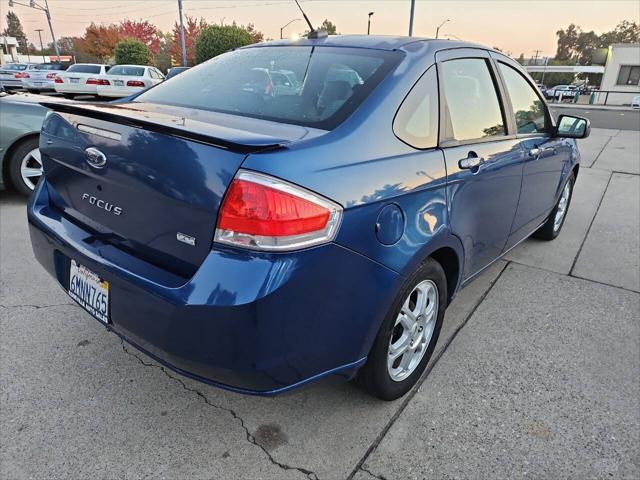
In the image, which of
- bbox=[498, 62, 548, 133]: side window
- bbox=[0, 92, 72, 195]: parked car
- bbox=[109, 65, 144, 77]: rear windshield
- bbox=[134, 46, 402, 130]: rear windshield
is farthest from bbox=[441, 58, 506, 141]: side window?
bbox=[109, 65, 144, 77]: rear windshield

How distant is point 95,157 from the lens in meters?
1.89

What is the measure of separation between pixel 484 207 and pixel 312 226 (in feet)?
4.62

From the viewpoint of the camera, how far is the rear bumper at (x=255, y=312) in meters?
1.49

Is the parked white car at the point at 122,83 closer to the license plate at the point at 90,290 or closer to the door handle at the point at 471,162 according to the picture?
the license plate at the point at 90,290

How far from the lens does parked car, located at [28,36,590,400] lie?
4.96 ft

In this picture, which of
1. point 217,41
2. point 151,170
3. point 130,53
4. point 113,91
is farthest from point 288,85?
point 130,53

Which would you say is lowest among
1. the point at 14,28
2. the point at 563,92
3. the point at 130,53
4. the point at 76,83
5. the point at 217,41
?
the point at 563,92

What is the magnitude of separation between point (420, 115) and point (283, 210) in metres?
0.96

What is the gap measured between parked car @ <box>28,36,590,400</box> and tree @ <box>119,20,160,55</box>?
60522 millimetres

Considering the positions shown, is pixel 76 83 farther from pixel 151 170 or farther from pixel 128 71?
pixel 151 170

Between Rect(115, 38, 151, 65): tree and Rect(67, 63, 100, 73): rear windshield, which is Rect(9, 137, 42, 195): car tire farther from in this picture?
Rect(115, 38, 151, 65): tree

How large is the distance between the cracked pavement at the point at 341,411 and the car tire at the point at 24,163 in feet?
7.08

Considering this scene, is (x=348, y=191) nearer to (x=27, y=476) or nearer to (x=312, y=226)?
(x=312, y=226)

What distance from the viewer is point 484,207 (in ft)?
8.45
